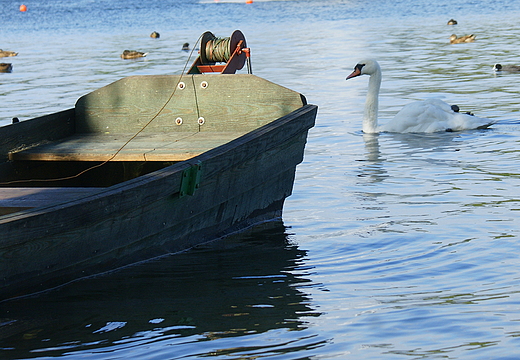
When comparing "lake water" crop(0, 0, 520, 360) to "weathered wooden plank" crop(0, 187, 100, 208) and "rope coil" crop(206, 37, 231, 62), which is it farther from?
"rope coil" crop(206, 37, 231, 62)

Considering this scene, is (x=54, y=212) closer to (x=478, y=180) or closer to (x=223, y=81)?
(x=223, y=81)

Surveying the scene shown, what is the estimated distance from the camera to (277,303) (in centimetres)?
554

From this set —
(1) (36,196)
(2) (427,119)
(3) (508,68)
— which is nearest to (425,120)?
(2) (427,119)

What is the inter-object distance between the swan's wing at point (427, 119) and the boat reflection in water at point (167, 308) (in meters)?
6.32

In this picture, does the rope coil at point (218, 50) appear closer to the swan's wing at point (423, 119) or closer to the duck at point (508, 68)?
the swan's wing at point (423, 119)

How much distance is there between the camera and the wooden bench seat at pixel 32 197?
564 centimetres

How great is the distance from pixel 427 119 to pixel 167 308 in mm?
8013

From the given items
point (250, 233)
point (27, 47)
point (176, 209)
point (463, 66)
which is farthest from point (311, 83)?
point (27, 47)

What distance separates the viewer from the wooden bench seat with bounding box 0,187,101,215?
5.64m

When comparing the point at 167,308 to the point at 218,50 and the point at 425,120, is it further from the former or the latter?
the point at 425,120

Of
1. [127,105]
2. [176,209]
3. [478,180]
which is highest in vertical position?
[127,105]

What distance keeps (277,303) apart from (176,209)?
1.18 metres

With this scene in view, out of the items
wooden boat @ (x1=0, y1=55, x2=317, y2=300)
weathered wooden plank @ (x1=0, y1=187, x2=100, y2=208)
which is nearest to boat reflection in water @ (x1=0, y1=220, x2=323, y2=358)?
wooden boat @ (x1=0, y1=55, x2=317, y2=300)

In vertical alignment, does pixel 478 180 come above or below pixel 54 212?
below
